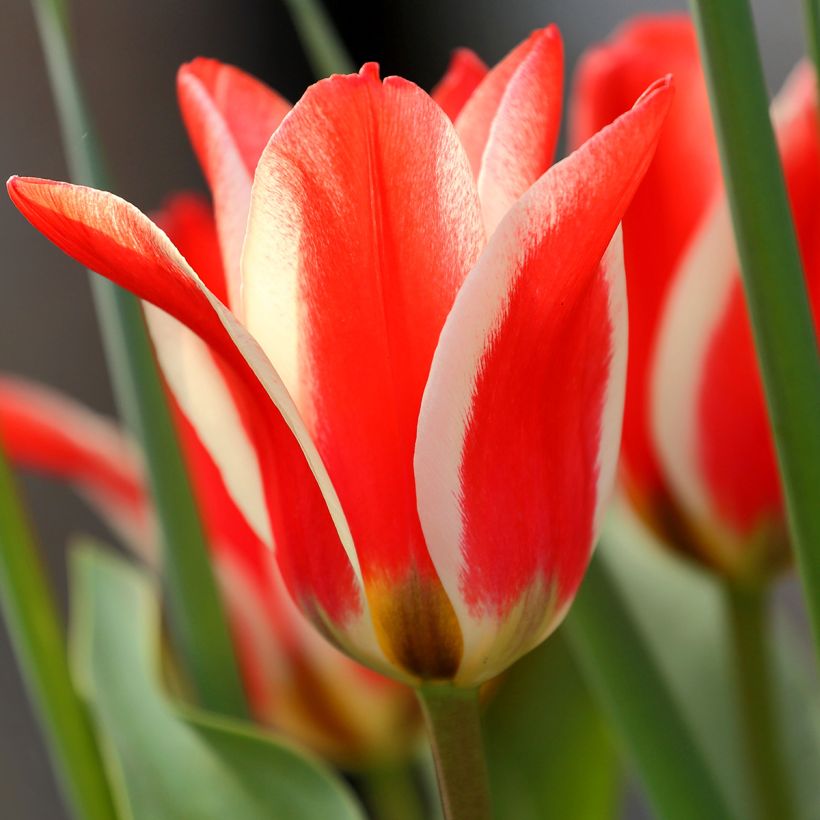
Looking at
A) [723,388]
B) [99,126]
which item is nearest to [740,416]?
[723,388]

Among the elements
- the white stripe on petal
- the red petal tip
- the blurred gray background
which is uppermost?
the blurred gray background

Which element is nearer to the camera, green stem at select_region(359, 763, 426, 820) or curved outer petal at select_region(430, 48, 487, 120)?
curved outer petal at select_region(430, 48, 487, 120)

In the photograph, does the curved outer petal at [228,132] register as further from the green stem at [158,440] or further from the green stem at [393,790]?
the green stem at [393,790]

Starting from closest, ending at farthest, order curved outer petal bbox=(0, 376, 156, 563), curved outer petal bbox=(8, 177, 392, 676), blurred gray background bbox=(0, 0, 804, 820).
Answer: curved outer petal bbox=(8, 177, 392, 676), curved outer petal bbox=(0, 376, 156, 563), blurred gray background bbox=(0, 0, 804, 820)

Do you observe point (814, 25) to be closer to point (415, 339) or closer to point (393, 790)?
point (415, 339)

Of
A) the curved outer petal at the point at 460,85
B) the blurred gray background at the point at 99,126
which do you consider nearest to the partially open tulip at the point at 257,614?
the curved outer petal at the point at 460,85

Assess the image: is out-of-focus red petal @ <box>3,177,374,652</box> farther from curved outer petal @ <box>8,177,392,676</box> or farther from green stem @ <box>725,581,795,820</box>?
green stem @ <box>725,581,795,820</box>

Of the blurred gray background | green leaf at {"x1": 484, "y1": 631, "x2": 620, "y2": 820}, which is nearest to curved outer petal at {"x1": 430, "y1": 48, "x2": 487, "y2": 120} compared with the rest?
green leaf at {"x1": 484, "y1": 631, "x2": 620, "y2": 820}
